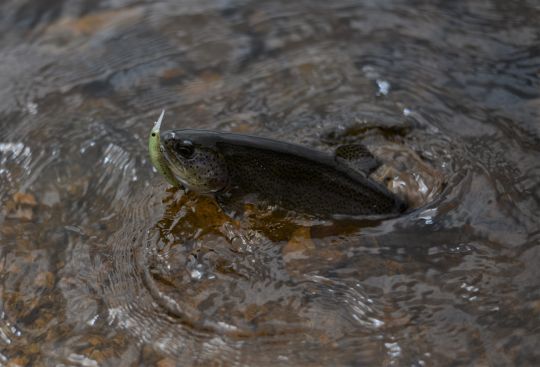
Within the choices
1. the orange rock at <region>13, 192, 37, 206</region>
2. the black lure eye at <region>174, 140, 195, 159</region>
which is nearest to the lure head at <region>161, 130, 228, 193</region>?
the black lure eye at <region>174, 140, 195, 159</region>

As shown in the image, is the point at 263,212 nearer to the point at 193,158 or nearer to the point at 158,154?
the point at 193,158

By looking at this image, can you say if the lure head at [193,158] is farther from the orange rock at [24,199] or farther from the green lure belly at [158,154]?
the orange rock at [24,199]

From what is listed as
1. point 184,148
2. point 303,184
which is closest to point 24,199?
point 184,148

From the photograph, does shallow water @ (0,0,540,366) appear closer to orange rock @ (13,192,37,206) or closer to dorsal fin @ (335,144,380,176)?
orange rock @ (13,192,37,206)

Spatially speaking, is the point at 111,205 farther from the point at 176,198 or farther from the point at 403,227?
the point at 403,227

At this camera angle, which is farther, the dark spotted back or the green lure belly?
the dark spotted back

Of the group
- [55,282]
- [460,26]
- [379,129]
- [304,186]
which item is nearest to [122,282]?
[55,282]

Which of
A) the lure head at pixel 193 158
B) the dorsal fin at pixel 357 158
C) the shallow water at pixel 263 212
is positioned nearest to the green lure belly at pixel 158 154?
the lure head at pixel 193 158
